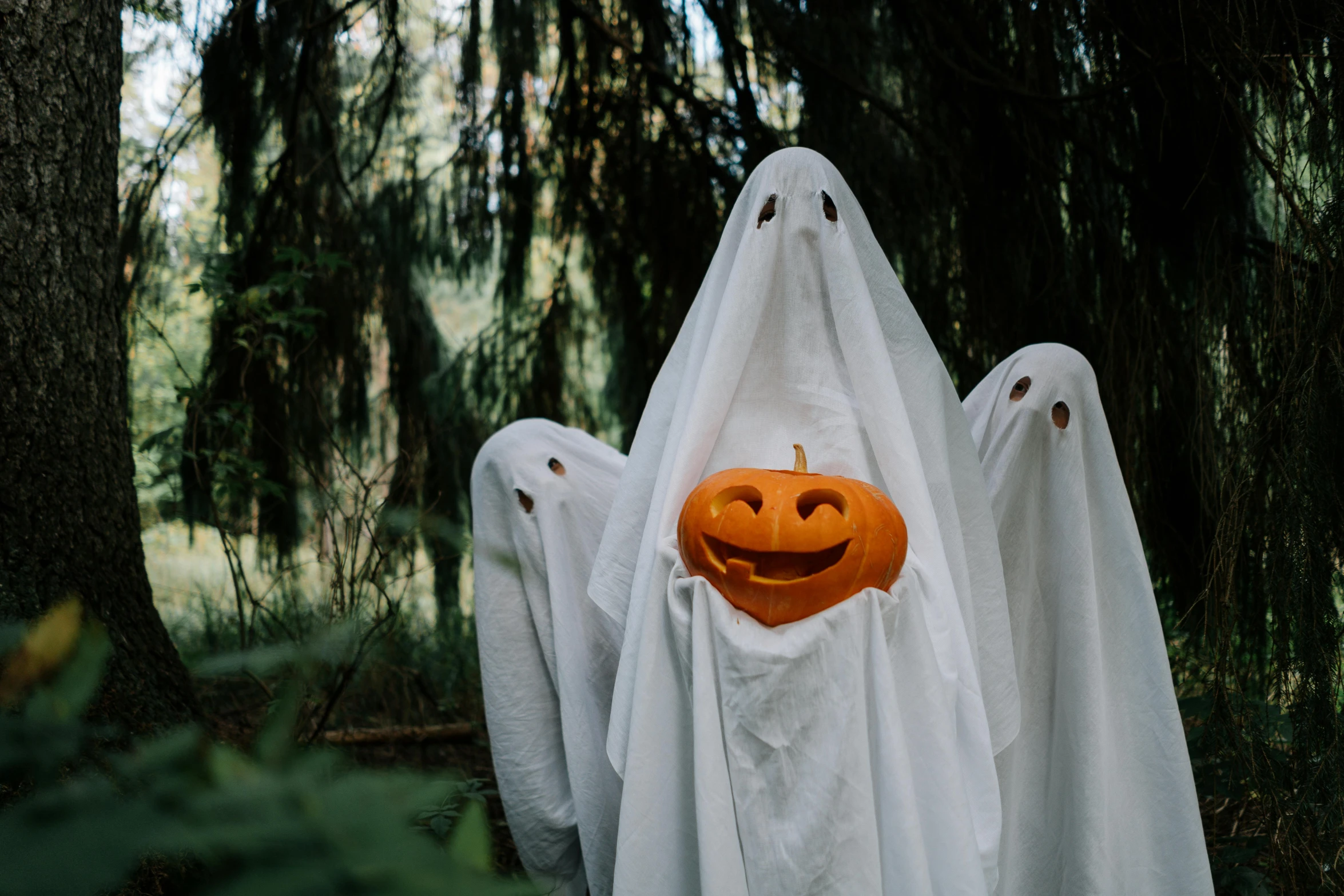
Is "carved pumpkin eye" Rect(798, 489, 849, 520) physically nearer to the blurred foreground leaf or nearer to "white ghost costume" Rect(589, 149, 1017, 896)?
"white ghost costume" Rect(589, 149, 1017, 896)

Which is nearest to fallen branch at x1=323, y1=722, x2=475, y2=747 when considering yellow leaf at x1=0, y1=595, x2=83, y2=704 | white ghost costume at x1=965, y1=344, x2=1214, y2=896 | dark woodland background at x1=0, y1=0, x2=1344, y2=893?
dark woodland background at x1=0, y1=0, x2=1344, y2=893

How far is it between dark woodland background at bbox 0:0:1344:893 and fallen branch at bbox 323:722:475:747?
61mm

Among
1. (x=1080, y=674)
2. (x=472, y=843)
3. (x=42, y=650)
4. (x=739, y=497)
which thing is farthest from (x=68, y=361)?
(x=1080, y=674)

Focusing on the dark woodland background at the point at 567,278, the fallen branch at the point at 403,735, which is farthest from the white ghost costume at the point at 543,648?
the fallen branch at the point at 403,735

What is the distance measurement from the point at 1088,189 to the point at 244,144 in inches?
118

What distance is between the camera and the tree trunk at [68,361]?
5.34 ft

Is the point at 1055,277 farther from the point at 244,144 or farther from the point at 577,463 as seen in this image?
the point at 244,144

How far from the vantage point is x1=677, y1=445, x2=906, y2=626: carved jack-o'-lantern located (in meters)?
1.44

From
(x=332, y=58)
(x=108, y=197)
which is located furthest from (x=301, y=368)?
(x=108, y=197)

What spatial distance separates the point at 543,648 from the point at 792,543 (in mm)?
818

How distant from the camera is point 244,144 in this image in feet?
11.5

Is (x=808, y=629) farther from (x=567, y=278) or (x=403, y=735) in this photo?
(x=567, y=278)

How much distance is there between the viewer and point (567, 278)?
407cm

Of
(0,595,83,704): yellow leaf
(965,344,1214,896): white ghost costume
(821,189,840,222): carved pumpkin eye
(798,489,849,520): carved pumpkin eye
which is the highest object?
(821,189,840,222): carved pumpkin eye
